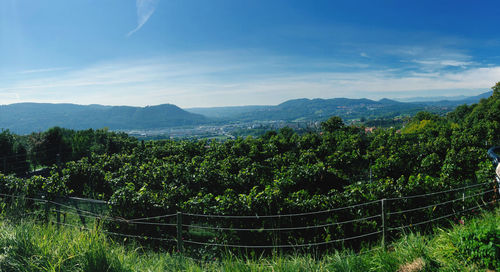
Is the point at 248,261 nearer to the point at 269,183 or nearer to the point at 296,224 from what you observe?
the point at 296,224

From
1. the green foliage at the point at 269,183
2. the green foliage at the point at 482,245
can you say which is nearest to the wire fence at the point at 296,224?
the green foliage at the point at 269,183

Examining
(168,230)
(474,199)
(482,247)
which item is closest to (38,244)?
(168,230)

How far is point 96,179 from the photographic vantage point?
10.8 meters

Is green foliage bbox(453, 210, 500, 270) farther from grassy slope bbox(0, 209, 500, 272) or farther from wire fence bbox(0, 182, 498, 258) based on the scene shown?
wire fence bbox(0, 182, 498, 258)

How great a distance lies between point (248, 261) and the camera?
3.32 metres

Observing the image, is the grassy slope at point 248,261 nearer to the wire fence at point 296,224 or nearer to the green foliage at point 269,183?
the wire fence at point 296,224

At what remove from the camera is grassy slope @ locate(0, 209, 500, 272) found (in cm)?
319

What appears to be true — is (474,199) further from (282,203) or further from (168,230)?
(168,230)

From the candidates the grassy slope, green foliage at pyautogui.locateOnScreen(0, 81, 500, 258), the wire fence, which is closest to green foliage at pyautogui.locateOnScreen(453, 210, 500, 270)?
the grassy slope

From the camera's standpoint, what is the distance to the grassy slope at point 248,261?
3189 millimetres

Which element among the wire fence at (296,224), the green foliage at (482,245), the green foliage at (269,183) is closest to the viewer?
the green foliage at (482,245)

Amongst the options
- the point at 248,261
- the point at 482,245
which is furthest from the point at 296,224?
the point at 482,245

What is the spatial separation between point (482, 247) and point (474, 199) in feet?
10.6

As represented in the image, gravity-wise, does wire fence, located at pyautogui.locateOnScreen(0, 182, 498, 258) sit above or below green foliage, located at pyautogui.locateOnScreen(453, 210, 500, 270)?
below
